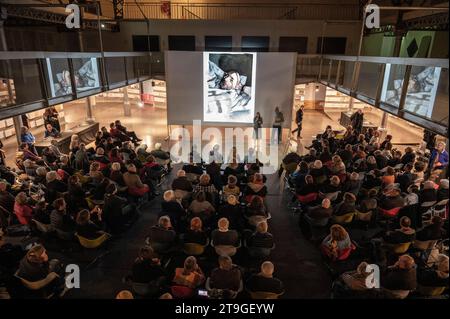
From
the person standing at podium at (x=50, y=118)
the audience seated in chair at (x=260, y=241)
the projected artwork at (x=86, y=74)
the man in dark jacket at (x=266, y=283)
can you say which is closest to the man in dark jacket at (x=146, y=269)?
the man in dark jacket at (x=266, y=283)

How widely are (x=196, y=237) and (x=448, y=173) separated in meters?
3.36

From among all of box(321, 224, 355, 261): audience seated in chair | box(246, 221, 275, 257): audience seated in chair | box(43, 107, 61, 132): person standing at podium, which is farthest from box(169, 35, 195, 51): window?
box(321, 224, 355, 261): audience seated in chair

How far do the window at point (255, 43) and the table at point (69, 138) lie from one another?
9.26 metres

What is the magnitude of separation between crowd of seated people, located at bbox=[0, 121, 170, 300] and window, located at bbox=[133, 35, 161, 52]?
11190 millimetres

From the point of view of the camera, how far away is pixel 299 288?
4.82m

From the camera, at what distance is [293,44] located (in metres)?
17.2

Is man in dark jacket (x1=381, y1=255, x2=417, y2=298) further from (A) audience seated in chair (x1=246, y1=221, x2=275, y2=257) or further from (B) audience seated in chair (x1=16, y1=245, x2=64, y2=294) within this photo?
(B) audience seated in chair (x1=16, y1=245, x2=64, y2=294)

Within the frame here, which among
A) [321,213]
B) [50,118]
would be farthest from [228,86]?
[321,213]

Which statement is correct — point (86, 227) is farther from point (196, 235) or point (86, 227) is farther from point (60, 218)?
point (196, 235)

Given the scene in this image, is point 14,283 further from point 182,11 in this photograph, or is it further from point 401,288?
point 182,11

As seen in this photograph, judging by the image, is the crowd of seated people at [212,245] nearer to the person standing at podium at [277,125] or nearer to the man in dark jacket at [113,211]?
the man in dark jacket at [113,211]

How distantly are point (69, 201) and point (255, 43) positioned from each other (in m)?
14.4

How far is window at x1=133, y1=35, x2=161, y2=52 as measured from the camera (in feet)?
56.7
